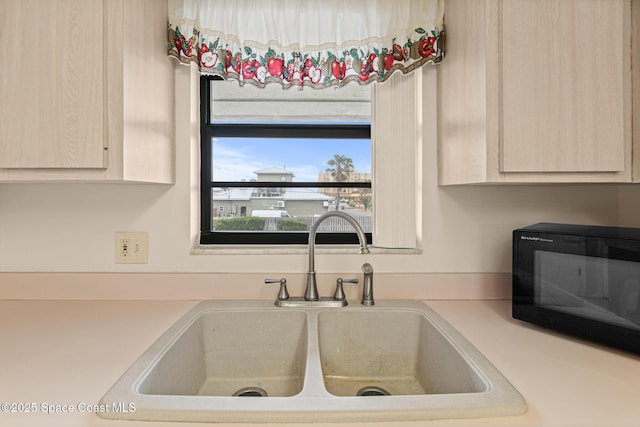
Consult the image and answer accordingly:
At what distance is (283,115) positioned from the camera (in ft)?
5.33

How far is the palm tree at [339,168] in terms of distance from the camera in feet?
5.43

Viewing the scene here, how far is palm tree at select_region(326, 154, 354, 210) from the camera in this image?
1654 mm

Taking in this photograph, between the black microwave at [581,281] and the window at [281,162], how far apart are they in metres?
0.65

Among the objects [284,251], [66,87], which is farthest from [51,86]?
[284,251]

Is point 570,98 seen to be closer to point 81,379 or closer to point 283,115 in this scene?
point 283,115

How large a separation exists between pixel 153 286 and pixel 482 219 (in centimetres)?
128

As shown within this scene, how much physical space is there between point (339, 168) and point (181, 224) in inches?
28.3

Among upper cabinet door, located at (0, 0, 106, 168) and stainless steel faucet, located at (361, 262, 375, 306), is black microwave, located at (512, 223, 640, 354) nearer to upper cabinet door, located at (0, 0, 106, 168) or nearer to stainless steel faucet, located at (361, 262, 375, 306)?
stainless steel faucet, located at (361, 262, 375, 306)

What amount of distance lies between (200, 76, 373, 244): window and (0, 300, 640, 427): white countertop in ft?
1.60

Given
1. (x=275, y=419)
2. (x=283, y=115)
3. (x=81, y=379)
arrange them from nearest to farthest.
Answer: (x=275, y=419)
(x=81, y=379)
(x=283, y=115)

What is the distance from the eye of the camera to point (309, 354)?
94 centimetres

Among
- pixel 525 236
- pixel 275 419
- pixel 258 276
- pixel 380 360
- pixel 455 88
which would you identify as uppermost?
pixel 455 88

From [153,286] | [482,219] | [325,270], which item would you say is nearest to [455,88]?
[482,219]

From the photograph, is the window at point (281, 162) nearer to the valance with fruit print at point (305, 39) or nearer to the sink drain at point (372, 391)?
the valance with fruit print at point (305, 39)
